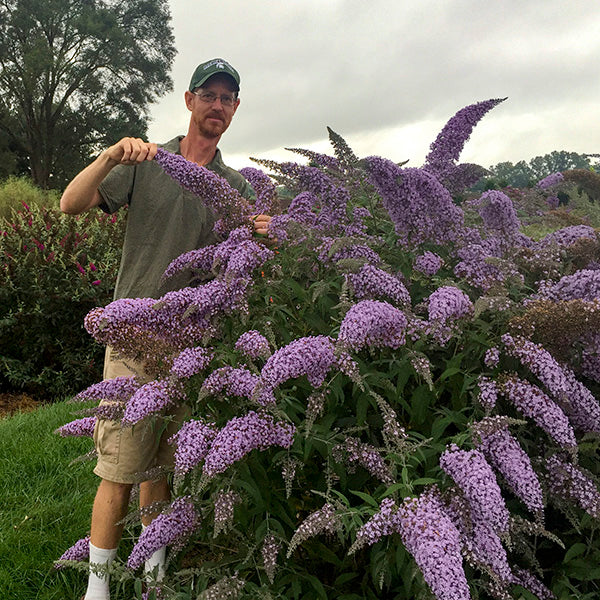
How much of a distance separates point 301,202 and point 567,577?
1.88m

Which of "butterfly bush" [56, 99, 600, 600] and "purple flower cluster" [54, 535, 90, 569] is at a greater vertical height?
→ "butterfly bush" [56, 99, 600, 600]

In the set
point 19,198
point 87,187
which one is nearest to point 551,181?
point 87,187

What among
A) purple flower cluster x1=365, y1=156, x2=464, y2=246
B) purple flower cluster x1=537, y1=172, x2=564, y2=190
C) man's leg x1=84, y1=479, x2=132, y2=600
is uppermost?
purple flower cluster x1=537, y1=172, x2=564, y2=190

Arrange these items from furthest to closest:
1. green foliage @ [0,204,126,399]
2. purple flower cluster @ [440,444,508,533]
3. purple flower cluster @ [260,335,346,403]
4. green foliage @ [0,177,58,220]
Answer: green foliage @ [0,177,58,220]
green foliage @ [0,204,126,399]
purple flower cluster @ [260,335,346,403]
purple flower cluster @ [440,444,508,533]

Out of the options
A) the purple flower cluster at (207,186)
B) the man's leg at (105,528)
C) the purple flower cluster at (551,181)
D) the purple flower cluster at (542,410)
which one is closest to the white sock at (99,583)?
the man's leg at (105,528)

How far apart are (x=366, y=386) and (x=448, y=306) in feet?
1.30

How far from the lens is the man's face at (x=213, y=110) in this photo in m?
3.63

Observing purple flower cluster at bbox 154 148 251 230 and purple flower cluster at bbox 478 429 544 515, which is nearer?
purple flower cluster at bbox 478 429 544 515

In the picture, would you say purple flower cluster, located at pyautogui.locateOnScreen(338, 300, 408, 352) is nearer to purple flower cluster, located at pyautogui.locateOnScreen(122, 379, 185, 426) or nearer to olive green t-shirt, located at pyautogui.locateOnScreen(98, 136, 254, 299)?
purple flower cluster, located at pyautogui.locateOnScreen(122, 379, 185, 426)

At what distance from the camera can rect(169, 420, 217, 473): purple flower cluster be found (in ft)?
6.39

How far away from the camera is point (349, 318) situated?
1.89 meters

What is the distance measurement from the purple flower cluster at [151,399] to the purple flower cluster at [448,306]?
3.10 ft

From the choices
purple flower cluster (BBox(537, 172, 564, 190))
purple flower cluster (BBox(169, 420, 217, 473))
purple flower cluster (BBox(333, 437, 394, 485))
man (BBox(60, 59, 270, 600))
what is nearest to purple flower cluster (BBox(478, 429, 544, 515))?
purple flower cluster (BBox(333, 437, 394, 485))

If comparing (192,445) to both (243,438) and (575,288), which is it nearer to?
(243,438)
